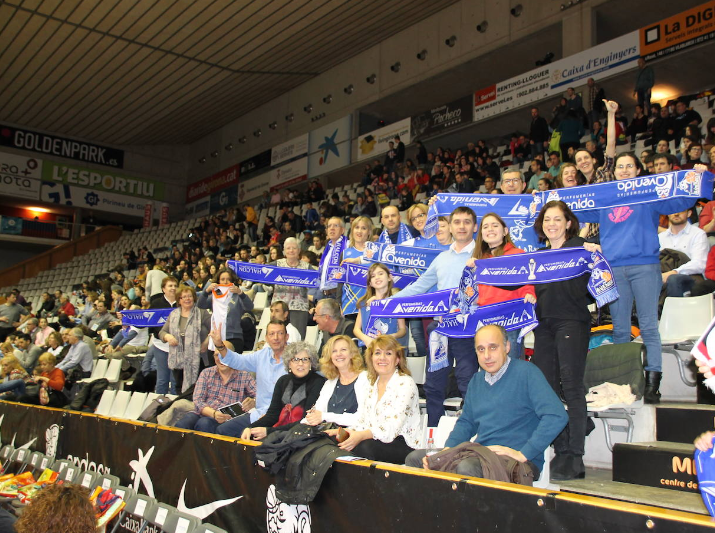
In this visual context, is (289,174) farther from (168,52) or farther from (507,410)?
(507,410)

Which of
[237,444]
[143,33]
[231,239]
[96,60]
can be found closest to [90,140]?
[96,60]

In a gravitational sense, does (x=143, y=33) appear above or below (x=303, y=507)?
above

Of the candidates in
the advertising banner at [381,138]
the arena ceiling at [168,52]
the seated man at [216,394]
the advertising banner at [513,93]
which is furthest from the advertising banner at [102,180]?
the seated man at [216,394]

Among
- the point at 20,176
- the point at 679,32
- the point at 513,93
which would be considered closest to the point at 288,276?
the point at 679,32

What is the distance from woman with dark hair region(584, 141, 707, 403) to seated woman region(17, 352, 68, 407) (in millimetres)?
7088

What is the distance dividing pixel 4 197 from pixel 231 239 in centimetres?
1541

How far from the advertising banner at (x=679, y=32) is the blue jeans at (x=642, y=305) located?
9822 millimetres

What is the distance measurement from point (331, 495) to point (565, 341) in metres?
1.48

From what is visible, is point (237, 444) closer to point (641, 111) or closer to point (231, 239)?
point (641, 111)

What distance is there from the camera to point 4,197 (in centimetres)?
2634

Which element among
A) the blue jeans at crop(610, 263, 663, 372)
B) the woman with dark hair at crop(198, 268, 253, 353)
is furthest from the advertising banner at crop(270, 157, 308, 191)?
the blue jeans at crop(610, 263, 663, 372)

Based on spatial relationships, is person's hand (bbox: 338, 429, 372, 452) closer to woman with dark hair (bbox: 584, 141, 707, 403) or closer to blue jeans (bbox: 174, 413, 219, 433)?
woman with dark hair (bbox: 584, 141, 707, 403)

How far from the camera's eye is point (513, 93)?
1483 centimetres

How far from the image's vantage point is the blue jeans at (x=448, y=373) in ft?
13.5
